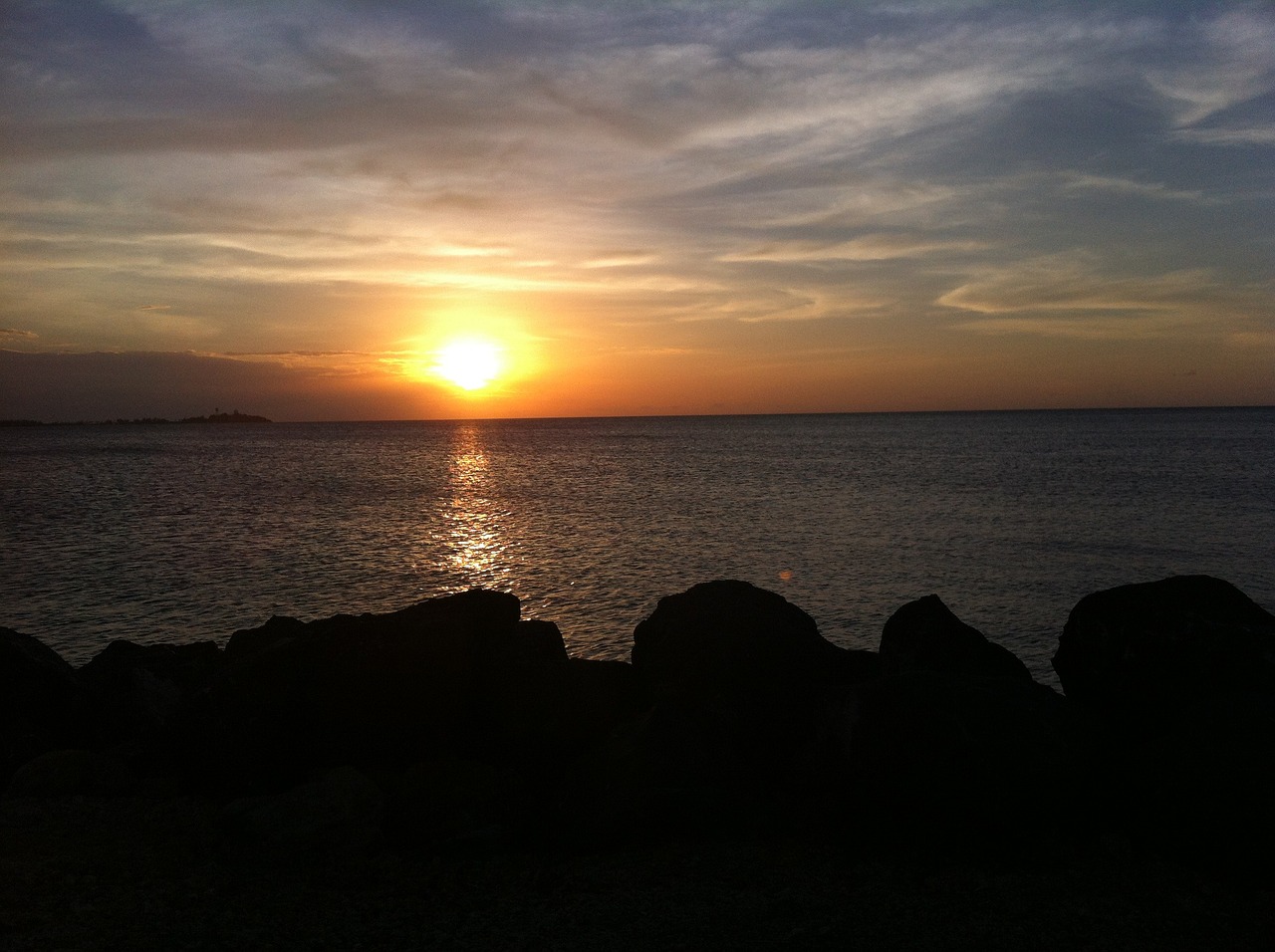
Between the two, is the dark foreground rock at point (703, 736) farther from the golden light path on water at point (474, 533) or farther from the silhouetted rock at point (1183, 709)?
the golden light path on water at point (474, 533)

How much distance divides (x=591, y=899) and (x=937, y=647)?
7069mm

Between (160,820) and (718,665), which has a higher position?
(718,665)

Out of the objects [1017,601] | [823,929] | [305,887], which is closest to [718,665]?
[823,929]

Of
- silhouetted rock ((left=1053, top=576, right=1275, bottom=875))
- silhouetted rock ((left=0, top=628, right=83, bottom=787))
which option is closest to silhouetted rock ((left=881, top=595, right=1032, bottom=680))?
silhouetted rock ((left=1053, top=576, right=1275, bottom=875))

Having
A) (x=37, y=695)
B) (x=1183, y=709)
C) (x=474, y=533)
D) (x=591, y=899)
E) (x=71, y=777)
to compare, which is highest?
(x=1183, y=709)

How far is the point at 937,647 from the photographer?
14008 millimetres

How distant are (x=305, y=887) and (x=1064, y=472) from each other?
86417 millimetres

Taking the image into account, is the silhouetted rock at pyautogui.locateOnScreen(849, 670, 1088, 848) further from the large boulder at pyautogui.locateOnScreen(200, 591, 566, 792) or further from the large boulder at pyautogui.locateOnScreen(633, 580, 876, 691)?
the large boulder at pyautogui.locateOnScreen(200, 591, 566, 792)

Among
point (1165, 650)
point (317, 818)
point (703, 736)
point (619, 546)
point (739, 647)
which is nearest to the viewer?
point (317, 818)

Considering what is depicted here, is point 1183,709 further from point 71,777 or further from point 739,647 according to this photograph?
point 71,777

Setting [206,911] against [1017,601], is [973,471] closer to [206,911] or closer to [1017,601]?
[1017,601]

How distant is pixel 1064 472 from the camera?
84.3 metres

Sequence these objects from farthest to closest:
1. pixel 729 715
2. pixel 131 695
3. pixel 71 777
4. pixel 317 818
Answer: pixel 131 695
pixel 729 715
pixel 71 777
pixel 317 818

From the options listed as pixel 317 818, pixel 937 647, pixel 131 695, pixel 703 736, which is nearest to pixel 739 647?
pixel 703 736
